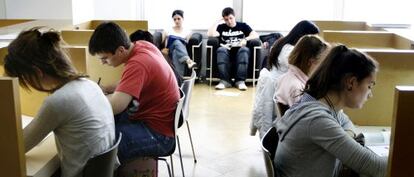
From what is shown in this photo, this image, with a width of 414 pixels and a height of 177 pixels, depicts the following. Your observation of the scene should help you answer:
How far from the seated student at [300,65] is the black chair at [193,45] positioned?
357cm

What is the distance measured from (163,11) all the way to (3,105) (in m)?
5.25

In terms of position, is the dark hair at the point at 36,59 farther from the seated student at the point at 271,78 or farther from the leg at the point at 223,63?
the leg at the point at 223,63

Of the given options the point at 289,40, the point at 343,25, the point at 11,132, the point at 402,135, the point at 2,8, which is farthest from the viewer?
the point at 2,8

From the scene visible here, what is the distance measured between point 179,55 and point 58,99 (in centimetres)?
432

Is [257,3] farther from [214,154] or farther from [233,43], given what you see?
[214,154]

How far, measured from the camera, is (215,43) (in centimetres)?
624

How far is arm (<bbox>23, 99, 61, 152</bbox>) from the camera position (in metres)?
1.71

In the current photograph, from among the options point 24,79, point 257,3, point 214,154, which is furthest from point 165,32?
point 24,79

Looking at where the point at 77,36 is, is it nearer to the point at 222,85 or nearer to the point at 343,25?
the point at 222,85

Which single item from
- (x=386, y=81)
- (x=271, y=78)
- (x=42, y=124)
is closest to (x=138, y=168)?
(x=42, y=124)

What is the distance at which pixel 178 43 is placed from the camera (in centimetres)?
609

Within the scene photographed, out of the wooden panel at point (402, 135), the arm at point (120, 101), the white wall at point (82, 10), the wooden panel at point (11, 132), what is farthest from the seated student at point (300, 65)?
the white wall at point (82, 10)

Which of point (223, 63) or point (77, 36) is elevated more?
point (77, 36)

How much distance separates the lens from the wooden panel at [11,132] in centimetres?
151
